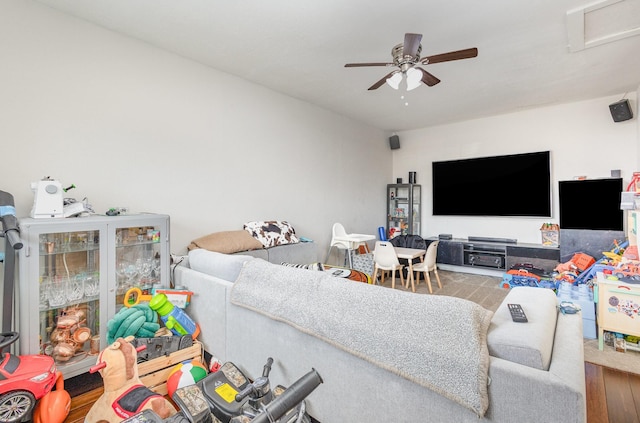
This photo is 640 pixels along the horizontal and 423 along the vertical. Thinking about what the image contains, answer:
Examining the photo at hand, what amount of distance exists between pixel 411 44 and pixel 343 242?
112 inches

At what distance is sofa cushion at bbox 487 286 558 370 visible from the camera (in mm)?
1029

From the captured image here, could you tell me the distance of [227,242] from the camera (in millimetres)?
3088

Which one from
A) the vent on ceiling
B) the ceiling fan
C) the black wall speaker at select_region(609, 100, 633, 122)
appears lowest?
the ceiling fan

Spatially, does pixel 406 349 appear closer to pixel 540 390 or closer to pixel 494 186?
pixel 540 390

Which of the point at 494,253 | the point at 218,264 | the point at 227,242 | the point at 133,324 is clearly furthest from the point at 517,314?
the point at 494,253

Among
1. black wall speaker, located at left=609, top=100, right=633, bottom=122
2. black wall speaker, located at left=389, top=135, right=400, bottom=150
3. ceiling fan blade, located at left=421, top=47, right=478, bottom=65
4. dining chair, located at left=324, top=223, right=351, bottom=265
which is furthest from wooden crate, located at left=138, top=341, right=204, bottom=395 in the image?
black wall speaker, located at left=609, top=100, right=633, bottom=122

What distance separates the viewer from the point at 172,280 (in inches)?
103

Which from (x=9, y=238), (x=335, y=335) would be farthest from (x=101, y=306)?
(x=335, y=335)

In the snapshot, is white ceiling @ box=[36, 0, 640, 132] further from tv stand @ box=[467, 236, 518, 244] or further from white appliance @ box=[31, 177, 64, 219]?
tv stand @ box=[467, 236, 518, 244]

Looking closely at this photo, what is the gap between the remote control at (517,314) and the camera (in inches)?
49.2

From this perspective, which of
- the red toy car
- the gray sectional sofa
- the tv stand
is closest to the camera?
the gray sectional sofa

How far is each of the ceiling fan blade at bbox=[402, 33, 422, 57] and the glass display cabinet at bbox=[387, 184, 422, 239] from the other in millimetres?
3845

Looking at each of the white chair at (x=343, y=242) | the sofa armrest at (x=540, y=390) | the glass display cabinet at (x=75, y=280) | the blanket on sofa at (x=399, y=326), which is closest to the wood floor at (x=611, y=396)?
the sofa armrest at (x=540, y=390)

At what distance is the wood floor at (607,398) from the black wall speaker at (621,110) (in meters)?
3.53
